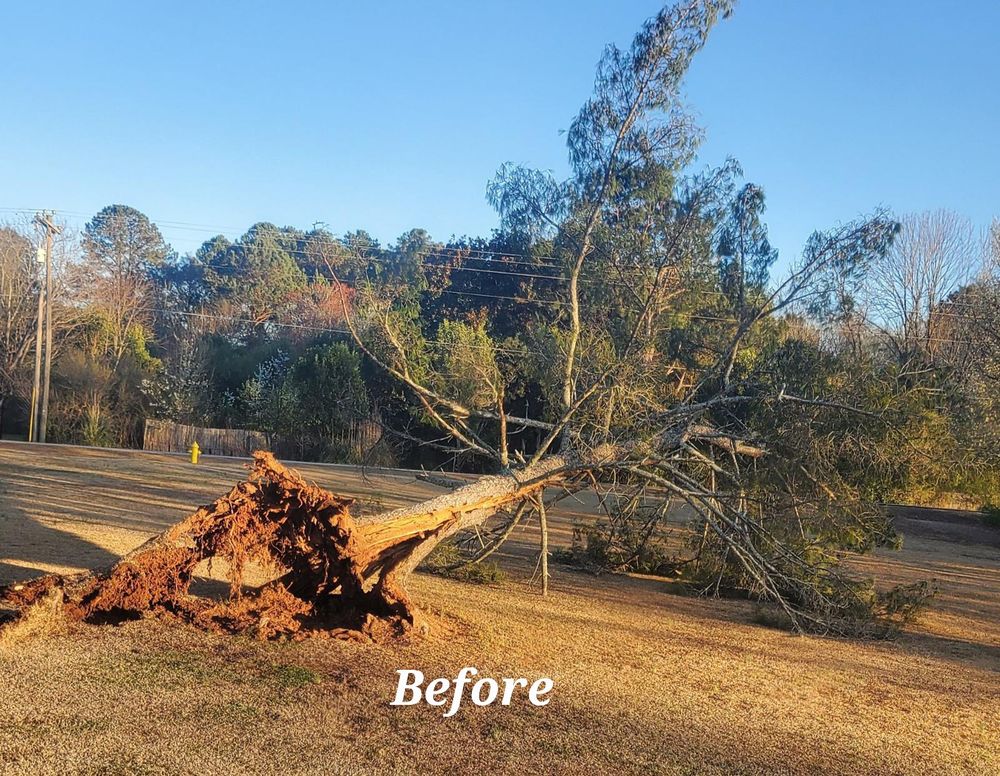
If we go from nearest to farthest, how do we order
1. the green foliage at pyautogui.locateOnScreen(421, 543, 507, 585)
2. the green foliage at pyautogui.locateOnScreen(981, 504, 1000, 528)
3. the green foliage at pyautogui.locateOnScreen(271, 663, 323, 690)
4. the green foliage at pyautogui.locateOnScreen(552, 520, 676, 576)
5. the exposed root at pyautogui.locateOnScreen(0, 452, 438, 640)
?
the green foliage at pyautogui.locateOnScreen(271, 663, 323, 690), the exposed root at pyautogui.locateOnScreen(0, 452, 438, 640), the green foliage at pyautogui.locateOnScreen(421, 543, 507, 585), the green foliage at pyautogui.locateOnScreen(552, 520, 676, 576), the green foliage at pyautogui.locateOnScreen(981, 504, 1000, 528)

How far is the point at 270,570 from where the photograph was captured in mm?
7680

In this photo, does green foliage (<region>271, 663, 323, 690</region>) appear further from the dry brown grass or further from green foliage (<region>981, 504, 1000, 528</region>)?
green foliage (<region>981, 504, 1000, 528</region>)

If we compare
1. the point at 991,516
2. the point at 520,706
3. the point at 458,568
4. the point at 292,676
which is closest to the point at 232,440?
the point at 458,568

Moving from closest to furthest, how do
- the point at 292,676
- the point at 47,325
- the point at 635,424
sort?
the point at 292,676, the point at 635,424, the point at 47,325

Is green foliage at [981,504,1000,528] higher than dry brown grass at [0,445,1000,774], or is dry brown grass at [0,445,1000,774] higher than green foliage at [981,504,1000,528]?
green foliage at [981,504,1000,528]

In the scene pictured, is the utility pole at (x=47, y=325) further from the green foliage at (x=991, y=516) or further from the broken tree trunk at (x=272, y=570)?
the green foliage at (x=991, y=516)

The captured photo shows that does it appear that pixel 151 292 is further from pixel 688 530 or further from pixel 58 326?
pixel 688 530

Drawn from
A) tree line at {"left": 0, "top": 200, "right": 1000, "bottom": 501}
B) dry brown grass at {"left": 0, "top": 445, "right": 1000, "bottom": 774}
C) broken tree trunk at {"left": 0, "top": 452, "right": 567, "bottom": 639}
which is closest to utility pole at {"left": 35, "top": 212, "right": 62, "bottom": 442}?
tree line at {"left": 0, "top": 200, "right": 1000, "bottom": 501}

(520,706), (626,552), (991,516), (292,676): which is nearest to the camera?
(520,706)

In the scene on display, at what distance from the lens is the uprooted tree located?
7.36 metres

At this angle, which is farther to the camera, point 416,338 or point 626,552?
point 416,338

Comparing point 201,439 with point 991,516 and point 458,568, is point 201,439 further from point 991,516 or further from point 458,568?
point 991,516

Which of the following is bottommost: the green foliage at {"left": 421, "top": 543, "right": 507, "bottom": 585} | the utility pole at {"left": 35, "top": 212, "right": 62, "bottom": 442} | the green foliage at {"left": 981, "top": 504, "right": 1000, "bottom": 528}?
the green foliage at {"left": 421, "top": 543, "right": 507, "bottom": 585}

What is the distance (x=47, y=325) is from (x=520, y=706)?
31761 millimetres
